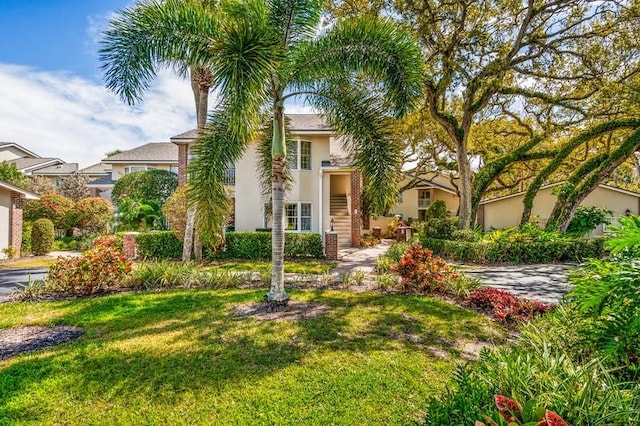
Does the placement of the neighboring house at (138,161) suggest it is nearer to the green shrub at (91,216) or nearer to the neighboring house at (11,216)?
the green shrub at (91,216)

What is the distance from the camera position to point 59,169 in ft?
120

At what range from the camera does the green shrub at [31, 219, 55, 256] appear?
55.1 feet

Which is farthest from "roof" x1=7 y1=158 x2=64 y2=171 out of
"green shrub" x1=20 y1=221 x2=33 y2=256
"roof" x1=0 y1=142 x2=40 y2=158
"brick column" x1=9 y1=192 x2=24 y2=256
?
"brick column" x1=9 y1=192 x2=24 y2=256

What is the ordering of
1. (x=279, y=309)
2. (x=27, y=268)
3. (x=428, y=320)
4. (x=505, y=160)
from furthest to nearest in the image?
(x=505, y=160), (x=27, y=268), (x=279, y=309), (x=428, y=320)

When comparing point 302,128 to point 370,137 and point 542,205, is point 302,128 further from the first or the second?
point 542,205

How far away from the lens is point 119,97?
6895 millimetres

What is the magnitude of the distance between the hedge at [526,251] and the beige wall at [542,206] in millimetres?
6495

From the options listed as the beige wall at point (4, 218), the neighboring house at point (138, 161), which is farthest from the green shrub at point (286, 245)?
the neighboring house at point (138, 161)

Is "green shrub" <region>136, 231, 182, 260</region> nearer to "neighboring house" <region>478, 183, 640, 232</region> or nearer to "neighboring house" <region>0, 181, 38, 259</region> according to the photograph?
"neighboring house" <region>0, 181, 38, 259</region>

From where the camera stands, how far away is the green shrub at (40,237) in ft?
55.1

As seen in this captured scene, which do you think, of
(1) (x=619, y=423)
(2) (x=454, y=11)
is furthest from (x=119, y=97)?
(2) (x=454, y=11)

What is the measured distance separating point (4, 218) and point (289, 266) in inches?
585

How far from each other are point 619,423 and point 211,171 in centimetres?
749

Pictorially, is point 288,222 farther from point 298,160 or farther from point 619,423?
point 619,423
